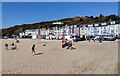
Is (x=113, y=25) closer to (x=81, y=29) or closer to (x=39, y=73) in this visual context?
(x=81, y=29)

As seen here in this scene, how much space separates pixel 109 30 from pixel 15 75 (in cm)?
6328

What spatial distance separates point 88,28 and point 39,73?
2746 inches

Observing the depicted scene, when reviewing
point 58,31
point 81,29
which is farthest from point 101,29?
point 58,31

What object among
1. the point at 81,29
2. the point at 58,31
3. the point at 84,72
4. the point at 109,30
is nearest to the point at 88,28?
the point at 81,29

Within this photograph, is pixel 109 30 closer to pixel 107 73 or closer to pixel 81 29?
pixel 81 29

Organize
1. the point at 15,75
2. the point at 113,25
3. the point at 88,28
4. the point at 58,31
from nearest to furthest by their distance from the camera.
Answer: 1. the point at 15,75
2. the point at 113,25
3. the point at 88,28
4. the point at 58,31

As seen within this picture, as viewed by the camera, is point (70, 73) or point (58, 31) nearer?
point (70, 73)

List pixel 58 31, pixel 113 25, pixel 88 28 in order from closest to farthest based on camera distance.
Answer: pixel 113 25
pixel 88 28
pixel 58 31

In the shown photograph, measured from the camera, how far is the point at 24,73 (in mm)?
13203

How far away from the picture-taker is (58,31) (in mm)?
94188

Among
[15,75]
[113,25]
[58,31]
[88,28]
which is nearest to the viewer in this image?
[15,75]

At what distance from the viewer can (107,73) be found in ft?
42.4

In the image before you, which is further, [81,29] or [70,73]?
[81,29]

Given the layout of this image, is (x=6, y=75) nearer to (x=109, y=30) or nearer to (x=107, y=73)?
(x=107, y=73)
